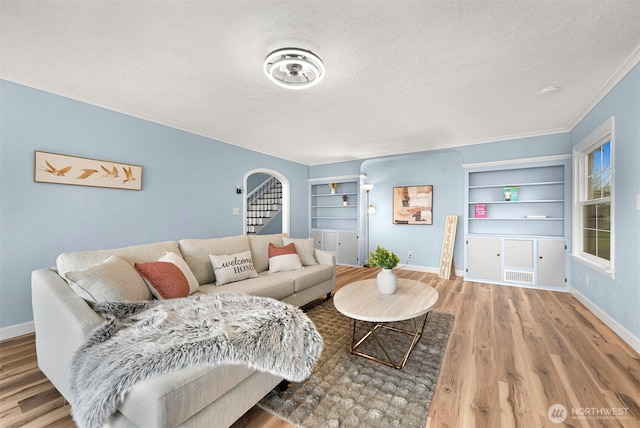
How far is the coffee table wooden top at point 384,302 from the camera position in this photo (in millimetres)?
1944

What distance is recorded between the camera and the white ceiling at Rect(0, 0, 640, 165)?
5.50 ft

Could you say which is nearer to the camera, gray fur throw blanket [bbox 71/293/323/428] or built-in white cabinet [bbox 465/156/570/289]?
gray fur throw blanket [bbox 71/293/323/428]

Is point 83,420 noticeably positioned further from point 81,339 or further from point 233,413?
point 233,413

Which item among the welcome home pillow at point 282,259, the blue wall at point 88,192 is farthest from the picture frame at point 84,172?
the welcome home pillow at point 282,259

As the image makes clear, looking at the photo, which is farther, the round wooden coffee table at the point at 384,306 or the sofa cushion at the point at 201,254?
the sofa cushion at the point at 201,254

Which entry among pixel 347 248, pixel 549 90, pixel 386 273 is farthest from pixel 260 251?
pixel 549 90

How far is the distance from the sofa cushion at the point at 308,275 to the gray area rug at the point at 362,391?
0.75 m

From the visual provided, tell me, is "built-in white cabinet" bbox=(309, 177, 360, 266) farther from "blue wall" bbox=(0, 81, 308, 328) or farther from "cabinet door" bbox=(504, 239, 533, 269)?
"cabinet door" bbox=(504, 239, 533, 269)

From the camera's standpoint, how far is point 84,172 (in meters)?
2.91

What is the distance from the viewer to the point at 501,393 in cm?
170

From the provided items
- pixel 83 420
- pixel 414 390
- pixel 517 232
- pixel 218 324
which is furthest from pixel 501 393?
pixel 517 232

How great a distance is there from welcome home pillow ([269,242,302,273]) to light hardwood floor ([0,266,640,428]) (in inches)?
67.2

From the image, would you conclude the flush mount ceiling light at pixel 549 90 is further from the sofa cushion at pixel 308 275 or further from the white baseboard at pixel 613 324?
the sofa cushion at pixel 308 275

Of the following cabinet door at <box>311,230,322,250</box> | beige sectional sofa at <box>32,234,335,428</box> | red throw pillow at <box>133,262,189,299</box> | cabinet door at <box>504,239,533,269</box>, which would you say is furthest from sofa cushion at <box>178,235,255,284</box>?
cabinet door at <box>504,239,533,269</box>
